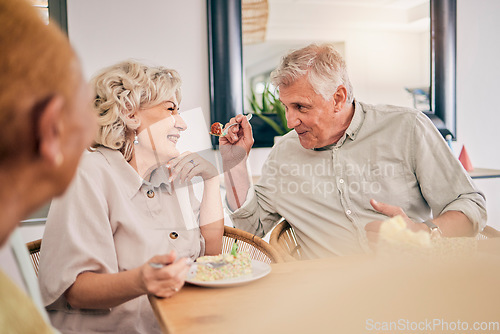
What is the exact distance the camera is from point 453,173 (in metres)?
1.69

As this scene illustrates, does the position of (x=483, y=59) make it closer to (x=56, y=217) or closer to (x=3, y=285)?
(x=56, y=217)

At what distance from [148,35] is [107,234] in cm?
154

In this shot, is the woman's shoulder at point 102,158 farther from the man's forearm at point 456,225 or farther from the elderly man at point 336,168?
the man's forearm at point 456,225

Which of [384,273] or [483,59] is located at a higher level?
[483,59]

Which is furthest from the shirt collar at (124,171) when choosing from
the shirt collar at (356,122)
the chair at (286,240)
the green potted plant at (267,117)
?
the green potted plant at (267,117)

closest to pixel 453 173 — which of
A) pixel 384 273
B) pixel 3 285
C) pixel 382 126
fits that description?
pixel 382 126

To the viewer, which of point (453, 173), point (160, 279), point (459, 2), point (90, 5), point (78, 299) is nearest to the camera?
point (160, 279)

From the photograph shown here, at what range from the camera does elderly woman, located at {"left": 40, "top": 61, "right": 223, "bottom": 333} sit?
1097mm

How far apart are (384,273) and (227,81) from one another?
1.70 m

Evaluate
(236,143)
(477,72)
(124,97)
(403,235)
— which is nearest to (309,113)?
(236,143)

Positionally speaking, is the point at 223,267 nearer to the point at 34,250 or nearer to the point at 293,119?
the point at 34,250

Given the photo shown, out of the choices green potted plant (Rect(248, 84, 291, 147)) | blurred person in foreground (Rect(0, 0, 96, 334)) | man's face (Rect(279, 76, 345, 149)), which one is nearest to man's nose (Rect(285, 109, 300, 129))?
man's face (Rect(279, 76, 345, 149))

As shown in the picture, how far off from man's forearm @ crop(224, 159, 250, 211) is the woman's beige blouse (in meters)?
0.43

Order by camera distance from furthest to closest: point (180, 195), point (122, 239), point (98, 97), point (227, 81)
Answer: point (227, 81), point (180, 195), point (98, 97), point (122, 239)
